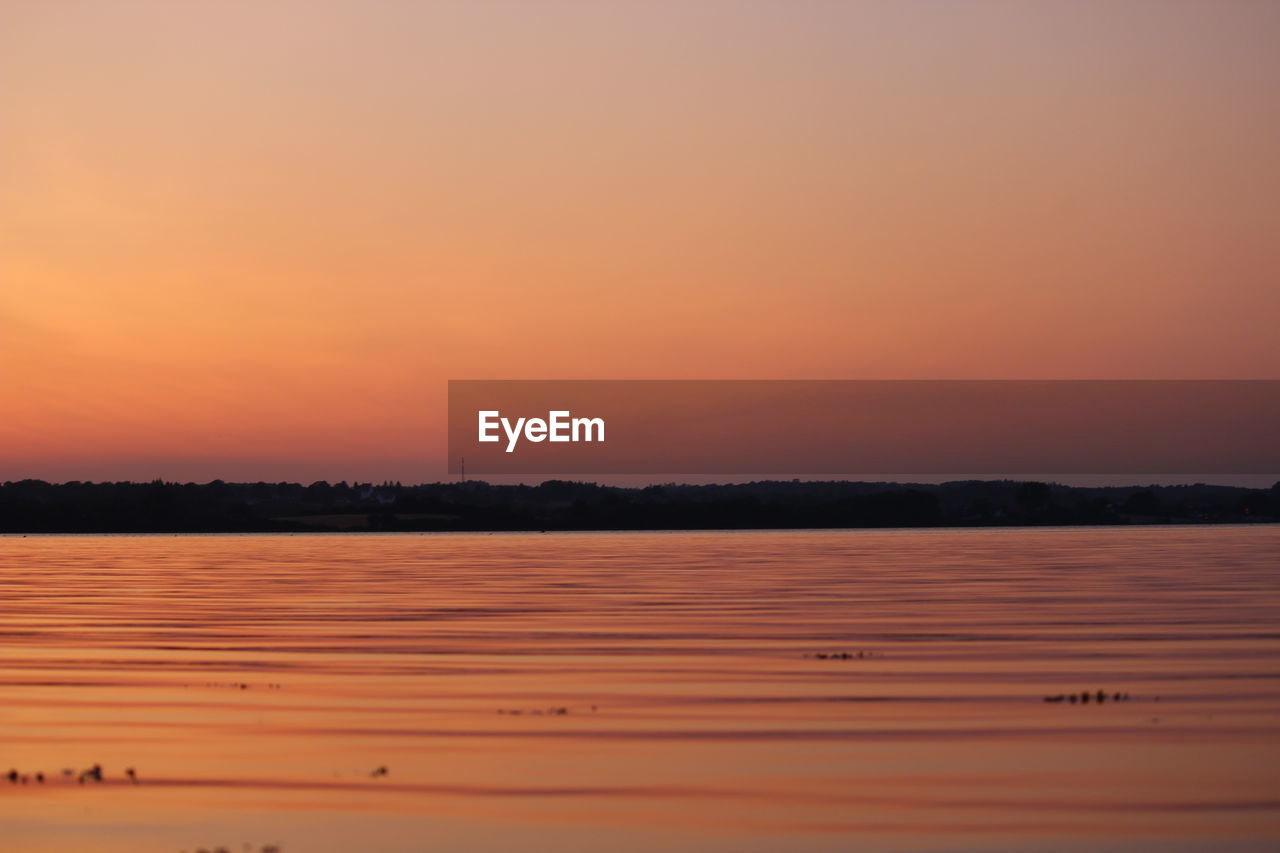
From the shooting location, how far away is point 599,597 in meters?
50.2

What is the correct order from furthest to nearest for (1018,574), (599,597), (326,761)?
A: (1018,574) < (599,597) < (326,761)

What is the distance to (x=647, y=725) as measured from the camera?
861 inches

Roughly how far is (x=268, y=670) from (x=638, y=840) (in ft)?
51.2

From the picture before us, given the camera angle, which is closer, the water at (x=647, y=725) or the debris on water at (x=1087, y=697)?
the water at (x=647, y=725)

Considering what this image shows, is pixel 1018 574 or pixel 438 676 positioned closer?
pixel 438 676

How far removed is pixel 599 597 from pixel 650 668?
21.6 meters

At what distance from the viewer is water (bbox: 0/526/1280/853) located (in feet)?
51.3

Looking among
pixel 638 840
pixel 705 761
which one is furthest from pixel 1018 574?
pixel 638 840

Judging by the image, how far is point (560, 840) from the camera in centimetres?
1505

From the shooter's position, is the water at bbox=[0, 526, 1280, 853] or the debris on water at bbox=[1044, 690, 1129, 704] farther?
the debris on water at bbox=[1044, 690, 1129, 704]

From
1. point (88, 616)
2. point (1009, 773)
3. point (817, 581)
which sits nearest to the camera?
point (1009, 773)

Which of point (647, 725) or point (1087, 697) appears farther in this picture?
point (1087, 697)

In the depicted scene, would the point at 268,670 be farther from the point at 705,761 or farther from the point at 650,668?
the point at 705,761

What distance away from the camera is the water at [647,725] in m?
15.6
